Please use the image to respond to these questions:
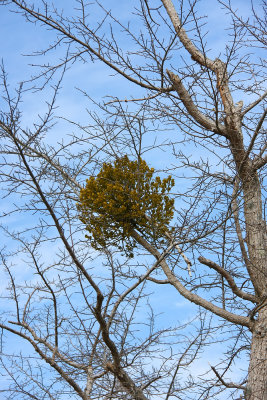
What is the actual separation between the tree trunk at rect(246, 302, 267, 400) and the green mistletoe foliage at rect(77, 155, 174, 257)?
5.18ft

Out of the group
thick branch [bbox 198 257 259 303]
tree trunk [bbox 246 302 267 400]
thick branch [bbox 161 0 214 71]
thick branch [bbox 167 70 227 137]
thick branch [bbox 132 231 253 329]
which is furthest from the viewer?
thick branch [bbox 161 0 214 71]

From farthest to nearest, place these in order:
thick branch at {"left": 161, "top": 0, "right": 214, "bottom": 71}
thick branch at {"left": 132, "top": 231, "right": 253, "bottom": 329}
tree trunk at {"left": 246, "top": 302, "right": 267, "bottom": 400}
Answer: thick branch at {"left": 161, "top": 0, "right": 214, "bottom": 71} → thick branch at {"left": 132, "top": 231, "right": 253, "bottom": 329} → tree trunk at {"left": 246, "top": 302, "right": 267, "bottom": 400}

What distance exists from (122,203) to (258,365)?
7.80 feet

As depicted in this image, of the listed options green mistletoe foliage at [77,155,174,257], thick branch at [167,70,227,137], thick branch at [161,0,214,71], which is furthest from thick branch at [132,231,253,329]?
thick branch at [161,0,214,71]

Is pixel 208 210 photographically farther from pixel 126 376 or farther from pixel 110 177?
pixel 126 376

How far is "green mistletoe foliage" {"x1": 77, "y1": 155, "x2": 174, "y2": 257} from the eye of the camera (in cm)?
627

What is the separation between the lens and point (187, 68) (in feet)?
21.1

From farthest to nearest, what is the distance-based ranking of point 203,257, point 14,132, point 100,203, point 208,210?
point 100,203 → point 203,257 → point 208,210 → point 14,132

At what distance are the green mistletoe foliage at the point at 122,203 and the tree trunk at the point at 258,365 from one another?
1.58m

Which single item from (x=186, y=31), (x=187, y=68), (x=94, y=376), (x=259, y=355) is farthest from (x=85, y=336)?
(x=186, y=31)

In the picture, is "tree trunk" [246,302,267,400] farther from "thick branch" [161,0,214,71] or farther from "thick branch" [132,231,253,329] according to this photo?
"thick branch" [161,0,214,71]

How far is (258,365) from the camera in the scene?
5.73 metres

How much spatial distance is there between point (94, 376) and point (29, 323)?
0.96 metres

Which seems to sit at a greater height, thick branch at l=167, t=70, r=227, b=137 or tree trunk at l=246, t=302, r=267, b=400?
thick branch at l=167, t=70, r=227, b=137
